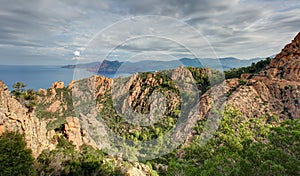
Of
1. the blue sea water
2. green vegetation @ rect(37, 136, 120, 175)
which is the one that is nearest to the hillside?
green vegetation @ rect(37, 136, 120, 175)

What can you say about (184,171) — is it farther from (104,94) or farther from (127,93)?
(104,94)

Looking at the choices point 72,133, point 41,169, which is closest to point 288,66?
point 72,133

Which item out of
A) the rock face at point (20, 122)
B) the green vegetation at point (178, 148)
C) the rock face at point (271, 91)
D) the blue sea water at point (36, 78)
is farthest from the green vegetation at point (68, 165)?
the blue sea water at point (36, 78)

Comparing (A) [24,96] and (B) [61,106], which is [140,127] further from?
(B) [61,106]

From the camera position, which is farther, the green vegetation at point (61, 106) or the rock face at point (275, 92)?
the green vegetation at point (61, 106)

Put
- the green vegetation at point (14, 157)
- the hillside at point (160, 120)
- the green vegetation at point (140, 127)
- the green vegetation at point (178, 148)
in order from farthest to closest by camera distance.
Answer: the green vegetation at point (140, 127) < the hillside at point (160, 120) < the green vegetation at point (14, 157) < the green vegetation at point (178, 148)

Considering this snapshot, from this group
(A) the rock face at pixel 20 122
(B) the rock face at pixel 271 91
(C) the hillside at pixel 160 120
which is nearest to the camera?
(A) the rock face at pixel 20 122

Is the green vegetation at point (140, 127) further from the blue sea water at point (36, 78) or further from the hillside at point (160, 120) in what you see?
the blue sea water at point (36, 78)
